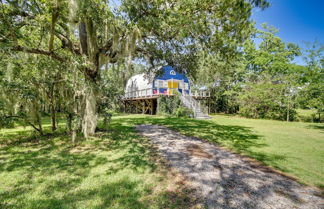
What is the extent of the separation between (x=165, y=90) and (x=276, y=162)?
13.2m

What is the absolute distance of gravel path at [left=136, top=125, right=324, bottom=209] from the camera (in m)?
2.05

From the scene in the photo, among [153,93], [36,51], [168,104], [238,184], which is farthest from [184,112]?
[36,51]

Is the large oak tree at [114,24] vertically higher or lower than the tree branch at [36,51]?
higher

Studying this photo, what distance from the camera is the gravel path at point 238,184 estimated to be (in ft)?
6.72

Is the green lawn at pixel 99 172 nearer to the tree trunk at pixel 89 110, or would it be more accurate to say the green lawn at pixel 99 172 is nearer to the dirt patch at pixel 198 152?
the tree trunk at pixel 89 110

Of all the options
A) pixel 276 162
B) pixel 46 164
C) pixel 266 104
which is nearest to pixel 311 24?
pixel 266 104

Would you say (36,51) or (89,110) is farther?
(89,110)

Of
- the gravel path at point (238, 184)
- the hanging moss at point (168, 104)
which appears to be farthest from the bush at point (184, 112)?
the gravel path at point (238, 184)

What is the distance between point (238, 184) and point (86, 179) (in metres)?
2.67

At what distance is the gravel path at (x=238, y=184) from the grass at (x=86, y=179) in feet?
1.20

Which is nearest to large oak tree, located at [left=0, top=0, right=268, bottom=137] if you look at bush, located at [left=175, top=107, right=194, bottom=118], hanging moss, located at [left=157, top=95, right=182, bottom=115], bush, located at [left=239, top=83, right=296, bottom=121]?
bush, located at [left=175, top=107, right=194, bottom=118]

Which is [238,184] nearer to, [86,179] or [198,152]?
[198,152]

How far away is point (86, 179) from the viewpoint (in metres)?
2.53

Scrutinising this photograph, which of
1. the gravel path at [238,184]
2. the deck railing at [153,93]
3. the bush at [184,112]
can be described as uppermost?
the deck railing at [153,93]
